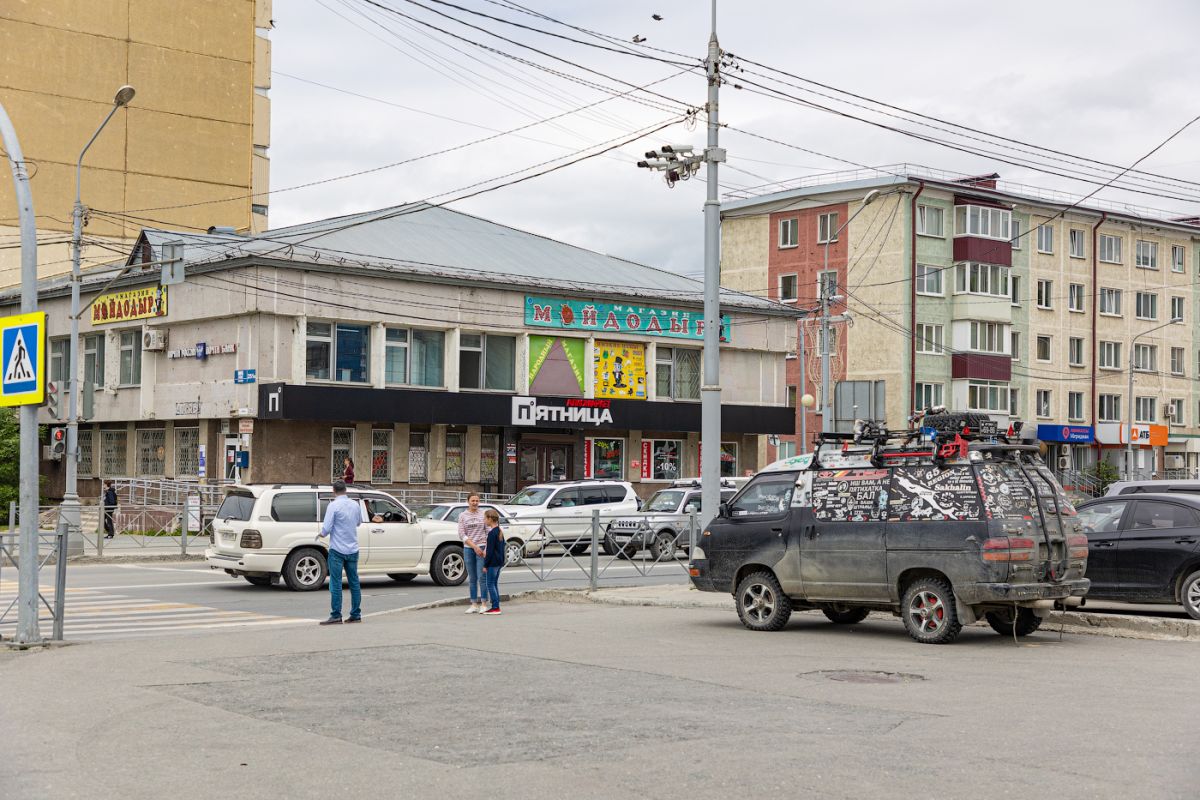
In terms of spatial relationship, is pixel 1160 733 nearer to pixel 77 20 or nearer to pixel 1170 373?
pixel 77 20

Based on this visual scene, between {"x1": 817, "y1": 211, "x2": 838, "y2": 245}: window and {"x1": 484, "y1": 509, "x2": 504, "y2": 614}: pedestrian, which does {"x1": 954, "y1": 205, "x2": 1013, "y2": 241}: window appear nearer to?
{"x1": 817, "y1": 211, "x2": 838, "y2": 245}: window

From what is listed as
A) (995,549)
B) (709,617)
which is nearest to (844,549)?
(995,549)

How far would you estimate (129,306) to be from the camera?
44812 mm

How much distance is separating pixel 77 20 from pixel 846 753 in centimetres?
5575

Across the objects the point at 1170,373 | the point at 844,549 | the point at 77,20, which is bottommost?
the point at 844,549

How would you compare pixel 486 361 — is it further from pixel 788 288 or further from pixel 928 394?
pixel 928 394

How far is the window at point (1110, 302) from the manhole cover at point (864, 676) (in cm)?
6129

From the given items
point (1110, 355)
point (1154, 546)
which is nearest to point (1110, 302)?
point (1110, 355)

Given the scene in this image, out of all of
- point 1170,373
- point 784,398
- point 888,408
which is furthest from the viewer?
point 1170,373

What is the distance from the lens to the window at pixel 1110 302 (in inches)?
2726

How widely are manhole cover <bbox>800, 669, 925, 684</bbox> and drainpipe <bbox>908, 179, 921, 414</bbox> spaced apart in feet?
161

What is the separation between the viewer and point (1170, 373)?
72438 millimetres

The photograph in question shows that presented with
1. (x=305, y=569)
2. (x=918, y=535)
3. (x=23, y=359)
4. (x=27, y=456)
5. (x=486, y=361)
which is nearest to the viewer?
(x=23, y=359)

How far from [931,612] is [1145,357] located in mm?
61978
